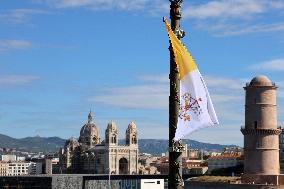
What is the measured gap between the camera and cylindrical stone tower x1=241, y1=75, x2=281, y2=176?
68812 mm

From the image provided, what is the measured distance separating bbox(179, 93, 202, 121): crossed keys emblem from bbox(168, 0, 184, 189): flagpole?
0.59ft

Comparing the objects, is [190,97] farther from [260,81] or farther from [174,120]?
[260,81]

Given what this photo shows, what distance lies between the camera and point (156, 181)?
125688 millimetres

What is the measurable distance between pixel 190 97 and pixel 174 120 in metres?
0.48

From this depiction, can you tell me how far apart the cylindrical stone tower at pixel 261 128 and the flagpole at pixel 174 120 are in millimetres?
58816

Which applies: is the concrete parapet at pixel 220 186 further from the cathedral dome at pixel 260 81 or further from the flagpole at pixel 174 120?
the flagpole at pixel 174 120

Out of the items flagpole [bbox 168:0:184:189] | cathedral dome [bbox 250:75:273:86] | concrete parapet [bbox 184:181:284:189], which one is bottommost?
concrete parapet [bbox 184:181:284:189]

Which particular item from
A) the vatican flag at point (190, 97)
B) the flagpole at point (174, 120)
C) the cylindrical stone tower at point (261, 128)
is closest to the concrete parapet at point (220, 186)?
the cylindrical stone tower at point (261, 128)

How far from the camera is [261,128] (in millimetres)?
69312

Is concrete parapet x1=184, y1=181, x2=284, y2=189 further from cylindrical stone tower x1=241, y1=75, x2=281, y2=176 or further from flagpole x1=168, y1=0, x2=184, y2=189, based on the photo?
flagpole x1=168, y1=0, x2=184, y2=189

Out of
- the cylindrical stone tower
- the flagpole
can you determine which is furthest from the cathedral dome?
the flagpole

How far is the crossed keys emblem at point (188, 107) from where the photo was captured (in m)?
10.5

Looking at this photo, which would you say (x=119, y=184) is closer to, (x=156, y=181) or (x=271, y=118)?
(x=156, y=181)

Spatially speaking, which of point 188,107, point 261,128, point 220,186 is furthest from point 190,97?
point 220,186
